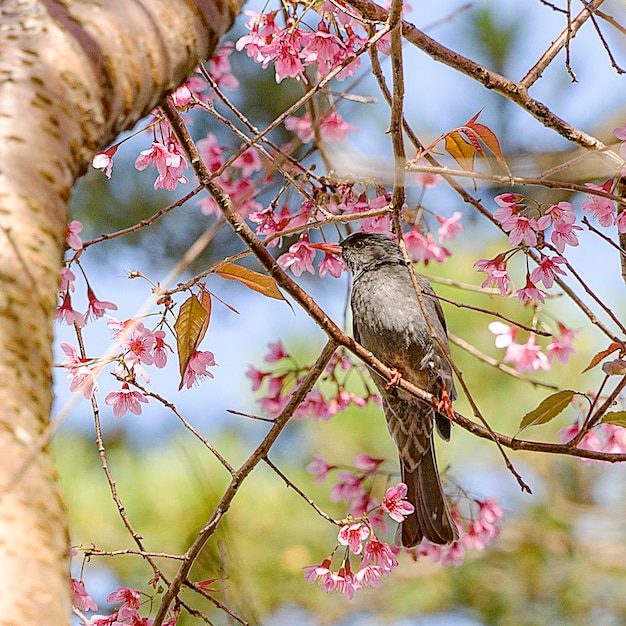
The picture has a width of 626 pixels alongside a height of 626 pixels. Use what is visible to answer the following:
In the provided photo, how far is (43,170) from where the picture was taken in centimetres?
74

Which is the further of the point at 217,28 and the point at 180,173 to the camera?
the point at 180,173

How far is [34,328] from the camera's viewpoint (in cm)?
70

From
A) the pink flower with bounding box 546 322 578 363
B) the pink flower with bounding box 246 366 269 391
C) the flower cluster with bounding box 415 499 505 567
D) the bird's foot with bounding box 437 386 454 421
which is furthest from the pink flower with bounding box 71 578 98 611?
the pink flower with bounding box 546 322 578 363

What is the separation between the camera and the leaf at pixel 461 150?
1.64 meters

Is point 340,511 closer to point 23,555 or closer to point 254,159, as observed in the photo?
point 254,159

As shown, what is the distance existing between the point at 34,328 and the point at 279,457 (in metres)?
5.19

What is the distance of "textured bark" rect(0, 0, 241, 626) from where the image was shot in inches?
24.6

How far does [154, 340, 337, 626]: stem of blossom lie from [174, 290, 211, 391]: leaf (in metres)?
0.27

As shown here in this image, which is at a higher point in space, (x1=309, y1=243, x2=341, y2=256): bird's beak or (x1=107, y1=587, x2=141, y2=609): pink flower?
(x1=309, y1=243, x2=341, y2=256): bird's beak

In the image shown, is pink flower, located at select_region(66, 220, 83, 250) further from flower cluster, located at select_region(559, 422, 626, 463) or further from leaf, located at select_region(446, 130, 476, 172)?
flower cluster, located at select_region(559, 422, 626, 463)

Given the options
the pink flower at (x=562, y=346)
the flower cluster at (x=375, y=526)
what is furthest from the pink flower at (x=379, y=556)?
the pink flower at (x=562, y=346)

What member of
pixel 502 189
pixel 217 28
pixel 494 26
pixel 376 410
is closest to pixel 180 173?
pixel 217 28

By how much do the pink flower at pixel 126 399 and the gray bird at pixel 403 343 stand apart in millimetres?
997

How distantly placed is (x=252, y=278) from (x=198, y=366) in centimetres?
32
